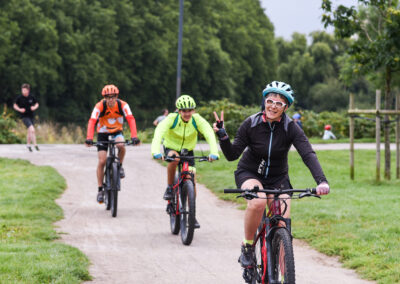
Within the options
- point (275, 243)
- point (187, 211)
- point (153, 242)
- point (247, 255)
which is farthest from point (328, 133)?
point (275, 243)

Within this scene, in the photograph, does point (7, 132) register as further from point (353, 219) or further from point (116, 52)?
point (116, 52)

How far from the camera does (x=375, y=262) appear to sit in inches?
283

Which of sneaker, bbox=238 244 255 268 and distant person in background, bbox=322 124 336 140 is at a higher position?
distant person in background, bbox=322 124 336 140

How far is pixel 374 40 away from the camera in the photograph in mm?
14711

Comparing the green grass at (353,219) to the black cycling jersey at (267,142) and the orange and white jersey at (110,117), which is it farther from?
the orange and white jersey at (110,117)

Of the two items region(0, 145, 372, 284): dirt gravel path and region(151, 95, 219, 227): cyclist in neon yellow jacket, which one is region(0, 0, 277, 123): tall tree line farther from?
region(151, 95, 219, 227): cyclist in neon yellow jacket

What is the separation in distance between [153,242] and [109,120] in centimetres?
299

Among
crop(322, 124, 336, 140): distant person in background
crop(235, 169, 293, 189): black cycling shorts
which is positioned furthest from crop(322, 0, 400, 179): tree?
crop(322, 124, 336, 140): distant person in background

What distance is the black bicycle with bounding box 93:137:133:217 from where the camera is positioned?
1075cm

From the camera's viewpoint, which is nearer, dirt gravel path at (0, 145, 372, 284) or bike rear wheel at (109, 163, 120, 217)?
dirt gravel path at (0, 145, 372, 284)

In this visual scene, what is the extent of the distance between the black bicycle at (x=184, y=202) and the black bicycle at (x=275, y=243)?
9.63 feet

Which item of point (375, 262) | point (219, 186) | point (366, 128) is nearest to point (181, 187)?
point (375, 262)

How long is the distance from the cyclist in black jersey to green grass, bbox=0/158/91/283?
1.92 metres

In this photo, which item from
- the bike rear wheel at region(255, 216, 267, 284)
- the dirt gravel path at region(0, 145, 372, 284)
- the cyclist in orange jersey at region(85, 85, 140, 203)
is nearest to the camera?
the bike rear wheel at region(255, 216, 267, 284)
